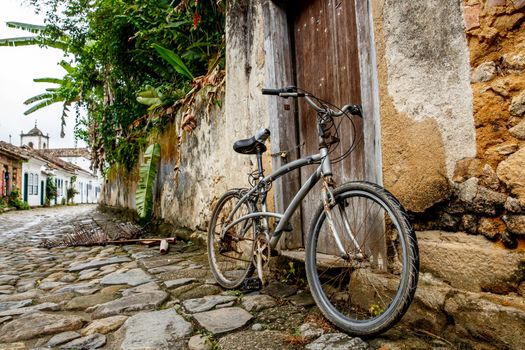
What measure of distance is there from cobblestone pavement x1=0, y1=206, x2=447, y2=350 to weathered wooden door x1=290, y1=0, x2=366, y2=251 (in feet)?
2.89

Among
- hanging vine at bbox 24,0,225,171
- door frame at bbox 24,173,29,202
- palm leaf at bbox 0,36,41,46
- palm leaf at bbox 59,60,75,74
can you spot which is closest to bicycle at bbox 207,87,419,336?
hanging vine at bbox 24,0,225,171

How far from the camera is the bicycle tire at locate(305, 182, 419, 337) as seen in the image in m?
1.58

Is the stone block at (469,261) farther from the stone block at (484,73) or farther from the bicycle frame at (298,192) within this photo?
the stone block at (484,73)

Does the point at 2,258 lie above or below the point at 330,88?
below

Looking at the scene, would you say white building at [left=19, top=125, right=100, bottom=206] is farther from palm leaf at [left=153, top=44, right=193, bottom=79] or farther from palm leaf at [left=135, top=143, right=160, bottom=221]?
palm leaf at [left=153, top=44, right=193, bottom=79]

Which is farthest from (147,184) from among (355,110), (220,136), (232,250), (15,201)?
(15,201)

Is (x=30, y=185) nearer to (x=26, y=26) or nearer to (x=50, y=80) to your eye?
(x=50, y=80)

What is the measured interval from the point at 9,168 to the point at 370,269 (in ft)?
90.6

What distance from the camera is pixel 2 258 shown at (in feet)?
15.3

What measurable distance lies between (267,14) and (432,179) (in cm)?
218

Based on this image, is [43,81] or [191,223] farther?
[43,81]

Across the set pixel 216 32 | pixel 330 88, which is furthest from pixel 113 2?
pixel 330 88

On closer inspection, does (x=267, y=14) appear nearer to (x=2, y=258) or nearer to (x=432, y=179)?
(x=432, y=179)

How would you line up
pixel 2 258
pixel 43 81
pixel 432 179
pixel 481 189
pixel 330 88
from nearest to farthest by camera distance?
pixel 481 189, pixel 432 179, pixel 330 88, pixel 2 258, pixel 43 81
